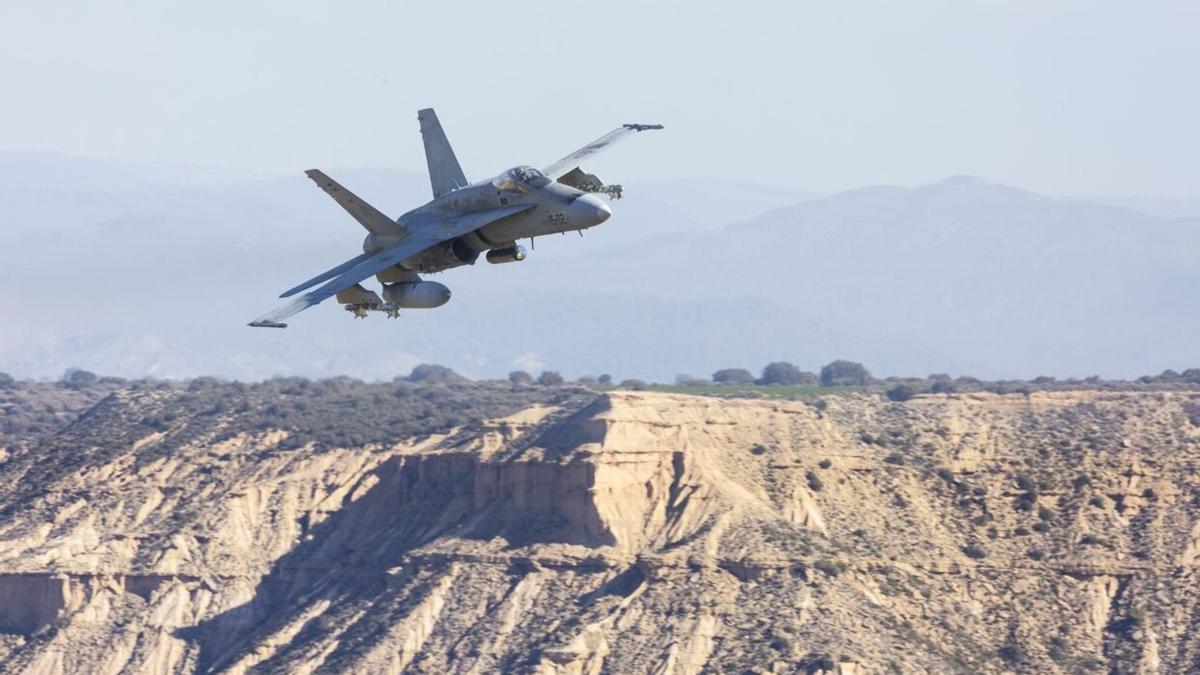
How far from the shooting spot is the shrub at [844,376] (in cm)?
17099

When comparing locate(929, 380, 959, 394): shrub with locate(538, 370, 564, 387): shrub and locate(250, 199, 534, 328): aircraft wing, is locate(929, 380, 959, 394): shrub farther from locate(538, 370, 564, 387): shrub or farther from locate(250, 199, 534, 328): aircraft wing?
locate(250, 199, 534, 328): aircraft wing

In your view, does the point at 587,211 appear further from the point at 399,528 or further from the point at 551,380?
the point at 551,380

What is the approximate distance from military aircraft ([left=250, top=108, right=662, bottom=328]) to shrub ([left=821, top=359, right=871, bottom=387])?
101901 millimetres

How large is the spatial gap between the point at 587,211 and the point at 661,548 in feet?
201

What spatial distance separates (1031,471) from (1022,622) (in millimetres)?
13994

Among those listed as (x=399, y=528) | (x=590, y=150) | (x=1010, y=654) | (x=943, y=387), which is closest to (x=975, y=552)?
(x=1010, y=654)

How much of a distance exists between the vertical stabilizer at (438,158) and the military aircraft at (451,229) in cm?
213

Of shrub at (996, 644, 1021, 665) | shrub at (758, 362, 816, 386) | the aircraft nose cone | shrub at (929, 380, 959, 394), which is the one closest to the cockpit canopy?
the aircraft nose cone

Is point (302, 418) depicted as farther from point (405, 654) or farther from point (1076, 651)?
point (1076, 651)

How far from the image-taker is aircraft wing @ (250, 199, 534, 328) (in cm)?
6234

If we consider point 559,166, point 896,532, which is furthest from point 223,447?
point 559,166

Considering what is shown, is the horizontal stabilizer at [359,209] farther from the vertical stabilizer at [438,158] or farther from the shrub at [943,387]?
the shrub at [943,387]

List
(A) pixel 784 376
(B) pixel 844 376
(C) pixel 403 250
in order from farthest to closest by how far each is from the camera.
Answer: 1. (A) pixel 784 376
2. (B) pixel 844 376
3. (C) pixel 403 250

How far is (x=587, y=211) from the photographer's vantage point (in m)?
63.0
